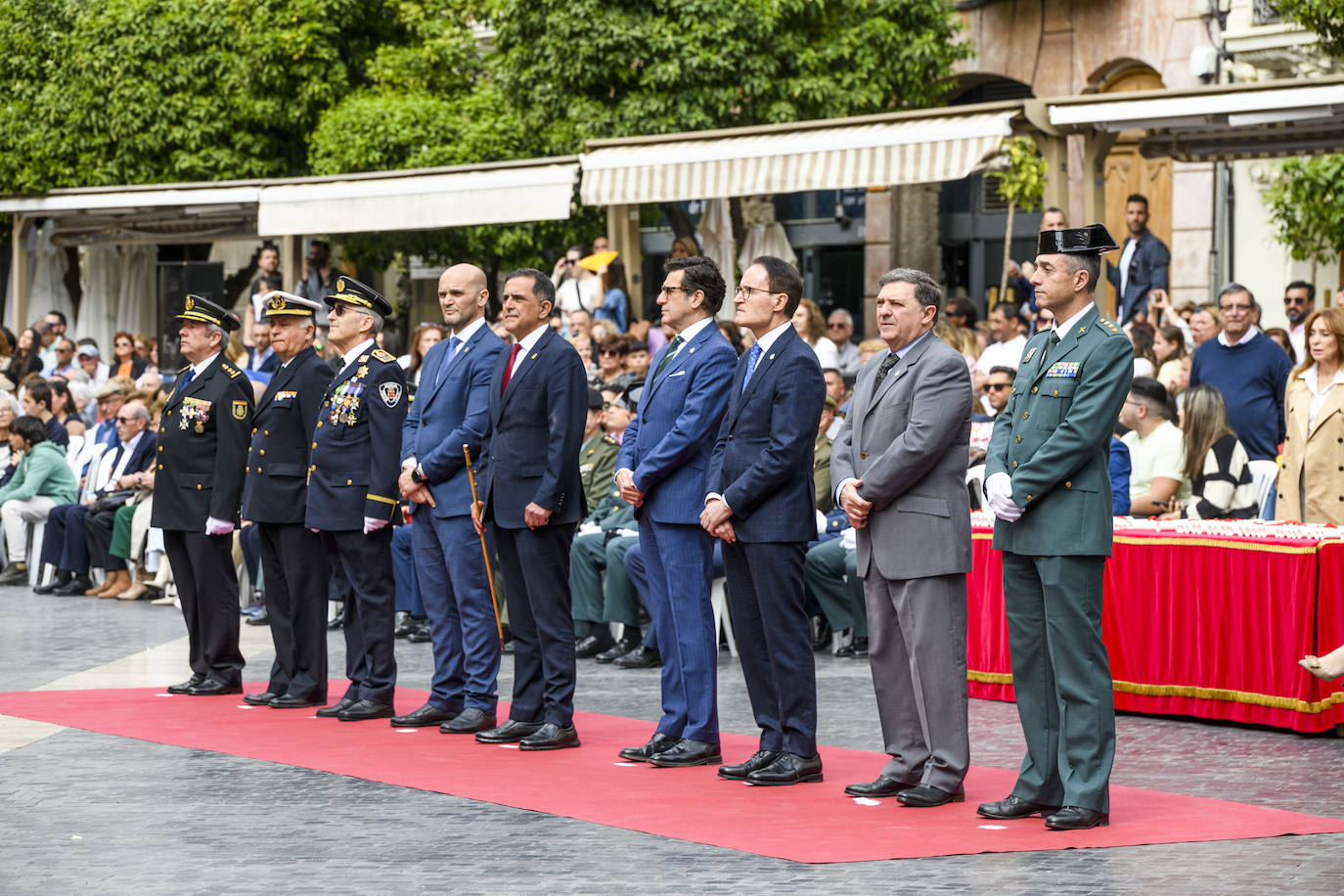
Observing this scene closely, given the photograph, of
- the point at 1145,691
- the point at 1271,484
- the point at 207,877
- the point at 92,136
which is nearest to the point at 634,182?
the point at 1271,484

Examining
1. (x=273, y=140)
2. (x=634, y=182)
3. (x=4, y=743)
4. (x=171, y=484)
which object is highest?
(x=273, y=140)

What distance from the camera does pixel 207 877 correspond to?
6191 millimetres

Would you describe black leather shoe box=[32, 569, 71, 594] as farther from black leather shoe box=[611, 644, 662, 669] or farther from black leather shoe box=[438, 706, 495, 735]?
black leather shoe box=[438, 706, 495, 735]

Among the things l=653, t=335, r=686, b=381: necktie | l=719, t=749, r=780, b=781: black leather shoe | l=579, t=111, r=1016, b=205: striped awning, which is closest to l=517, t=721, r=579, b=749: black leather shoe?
l=719, t=749, r=780, b=781: black leather shoe

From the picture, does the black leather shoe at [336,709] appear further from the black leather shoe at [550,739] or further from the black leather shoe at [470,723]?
the black leather shoe at [550,739]

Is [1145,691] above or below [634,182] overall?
below

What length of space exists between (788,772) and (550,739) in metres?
1.36

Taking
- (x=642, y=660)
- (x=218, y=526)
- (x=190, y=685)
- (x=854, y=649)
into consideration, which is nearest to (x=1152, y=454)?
(x=854, y=649)

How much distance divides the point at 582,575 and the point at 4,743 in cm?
423

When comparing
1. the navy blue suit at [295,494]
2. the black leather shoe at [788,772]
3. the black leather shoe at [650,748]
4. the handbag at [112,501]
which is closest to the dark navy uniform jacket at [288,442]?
the navy blue suit at [295,494]

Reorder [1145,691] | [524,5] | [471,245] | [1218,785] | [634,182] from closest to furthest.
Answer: [1218,785], [1145,691], [634,182], [524,5], [471,245]

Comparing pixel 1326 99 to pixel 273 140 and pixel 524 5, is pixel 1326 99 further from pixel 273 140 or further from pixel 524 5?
pixel 273 140

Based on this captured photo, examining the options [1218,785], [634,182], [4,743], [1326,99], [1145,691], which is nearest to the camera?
[1218,785]

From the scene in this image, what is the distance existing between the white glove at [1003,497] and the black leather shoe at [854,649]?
4687 millimetres
